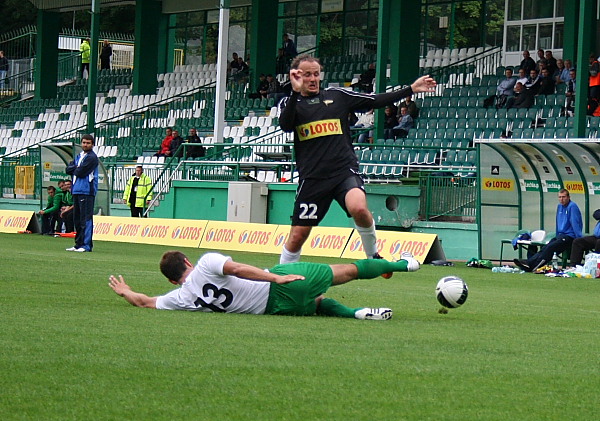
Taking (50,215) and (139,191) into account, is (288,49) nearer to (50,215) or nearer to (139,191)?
Result: (139,191)

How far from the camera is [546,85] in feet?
101

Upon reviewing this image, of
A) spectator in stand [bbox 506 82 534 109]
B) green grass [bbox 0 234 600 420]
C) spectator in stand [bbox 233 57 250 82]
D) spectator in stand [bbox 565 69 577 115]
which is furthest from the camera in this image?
spectator in stand [bbox 233 57 250 82]

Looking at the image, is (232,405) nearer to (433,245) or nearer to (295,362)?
(295,362)

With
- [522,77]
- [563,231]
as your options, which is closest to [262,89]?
[522,77]

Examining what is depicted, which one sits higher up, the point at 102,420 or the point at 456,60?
the point at 456,60

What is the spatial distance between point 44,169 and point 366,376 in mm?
26942

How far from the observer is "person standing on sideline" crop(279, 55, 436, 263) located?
10.9 metres

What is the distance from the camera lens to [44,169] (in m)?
32.2

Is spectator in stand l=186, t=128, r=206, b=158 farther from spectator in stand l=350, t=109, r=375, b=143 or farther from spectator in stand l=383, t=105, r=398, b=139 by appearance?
spectator in stand l=383, t=105, r=398, b=139

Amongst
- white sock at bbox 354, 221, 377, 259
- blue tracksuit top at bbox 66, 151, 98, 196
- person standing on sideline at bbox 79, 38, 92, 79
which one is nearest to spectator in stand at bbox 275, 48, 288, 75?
person standing on sideline at bbox 79, 38, 92, 79

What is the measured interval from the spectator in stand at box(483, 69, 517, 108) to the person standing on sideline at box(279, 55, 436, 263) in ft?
68.1

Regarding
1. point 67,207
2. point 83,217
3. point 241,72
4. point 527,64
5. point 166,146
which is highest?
point 241,72

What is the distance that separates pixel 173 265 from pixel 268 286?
85 cm

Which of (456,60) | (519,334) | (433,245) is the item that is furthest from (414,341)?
(456,60)
